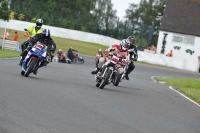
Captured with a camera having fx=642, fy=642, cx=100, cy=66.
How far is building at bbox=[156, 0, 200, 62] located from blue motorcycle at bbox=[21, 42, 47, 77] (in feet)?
170

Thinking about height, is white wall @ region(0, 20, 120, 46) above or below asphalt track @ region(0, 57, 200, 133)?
above

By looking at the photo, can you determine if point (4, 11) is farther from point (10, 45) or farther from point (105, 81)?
point (105, 81)

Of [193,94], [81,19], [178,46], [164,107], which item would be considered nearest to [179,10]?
[178,46]

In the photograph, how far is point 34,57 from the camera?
19281mm

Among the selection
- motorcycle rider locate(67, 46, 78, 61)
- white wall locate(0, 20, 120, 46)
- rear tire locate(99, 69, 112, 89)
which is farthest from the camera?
white wall locate(0, 20, 120, 46)

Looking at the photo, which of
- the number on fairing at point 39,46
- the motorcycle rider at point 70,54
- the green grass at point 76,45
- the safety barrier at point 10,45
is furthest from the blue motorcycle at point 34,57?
the green grass at point 76,45

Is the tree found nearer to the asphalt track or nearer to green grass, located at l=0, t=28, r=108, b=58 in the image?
green grass, located at l=0, t=28, r=108, b=58

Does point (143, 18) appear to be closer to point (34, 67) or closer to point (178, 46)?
point (178, 46)

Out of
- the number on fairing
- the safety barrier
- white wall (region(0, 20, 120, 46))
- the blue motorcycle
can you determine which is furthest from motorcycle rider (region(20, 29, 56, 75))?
white wall (region(0, 20, 120, 46))

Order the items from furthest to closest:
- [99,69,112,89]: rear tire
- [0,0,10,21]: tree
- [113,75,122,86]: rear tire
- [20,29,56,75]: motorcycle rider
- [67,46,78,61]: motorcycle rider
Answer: [67,46,78,61]: motorcycle rider < [0,0,10,21]: tree < [113,75,122,86]: rear tire < [20,29,56,75]: motorcycle rider < [99,69,112,89]: rear tire

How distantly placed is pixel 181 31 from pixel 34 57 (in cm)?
5362

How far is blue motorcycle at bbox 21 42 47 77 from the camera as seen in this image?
19.2 metres

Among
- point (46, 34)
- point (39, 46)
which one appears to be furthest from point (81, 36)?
point (39, 46)

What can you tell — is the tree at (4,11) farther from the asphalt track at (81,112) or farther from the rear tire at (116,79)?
the asphalt track at (81,112)
